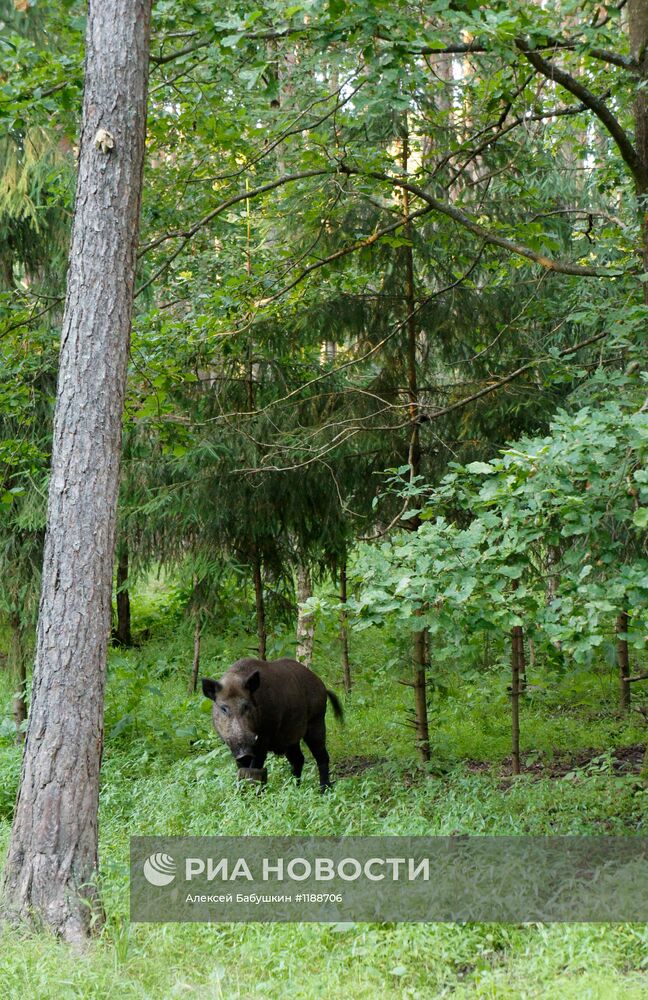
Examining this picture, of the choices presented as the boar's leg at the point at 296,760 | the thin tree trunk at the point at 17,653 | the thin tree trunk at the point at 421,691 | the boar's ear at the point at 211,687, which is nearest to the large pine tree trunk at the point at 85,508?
the boar's ear at the point at 211,687

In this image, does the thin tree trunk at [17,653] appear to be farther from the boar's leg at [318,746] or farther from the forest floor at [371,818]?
the boar's leg at [318,746]

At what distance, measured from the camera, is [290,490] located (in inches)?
436

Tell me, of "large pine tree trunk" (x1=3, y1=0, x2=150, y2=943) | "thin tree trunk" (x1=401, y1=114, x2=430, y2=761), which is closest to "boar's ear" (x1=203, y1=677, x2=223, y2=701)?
"thin tree trunk" (x1=401, y1=114, x2=430, y2=761)

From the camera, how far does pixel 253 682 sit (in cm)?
880

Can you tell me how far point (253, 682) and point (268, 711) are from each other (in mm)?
419

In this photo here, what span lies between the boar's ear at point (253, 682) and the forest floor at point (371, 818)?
91 cm

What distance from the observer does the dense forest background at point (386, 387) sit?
5527 mm

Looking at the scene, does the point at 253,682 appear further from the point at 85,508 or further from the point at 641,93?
the point at 641,93

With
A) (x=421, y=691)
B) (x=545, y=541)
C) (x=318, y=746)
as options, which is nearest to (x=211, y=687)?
(x=318, y=746)

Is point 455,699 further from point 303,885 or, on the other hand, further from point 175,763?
point 303,885

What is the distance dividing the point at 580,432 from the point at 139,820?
198 inches

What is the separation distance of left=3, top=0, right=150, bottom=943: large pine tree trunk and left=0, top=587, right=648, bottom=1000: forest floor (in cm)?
37

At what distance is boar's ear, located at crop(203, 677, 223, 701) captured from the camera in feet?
28.6

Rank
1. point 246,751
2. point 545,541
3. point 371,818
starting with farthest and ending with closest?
point 246,751 → point 371,818 → point 545,541
